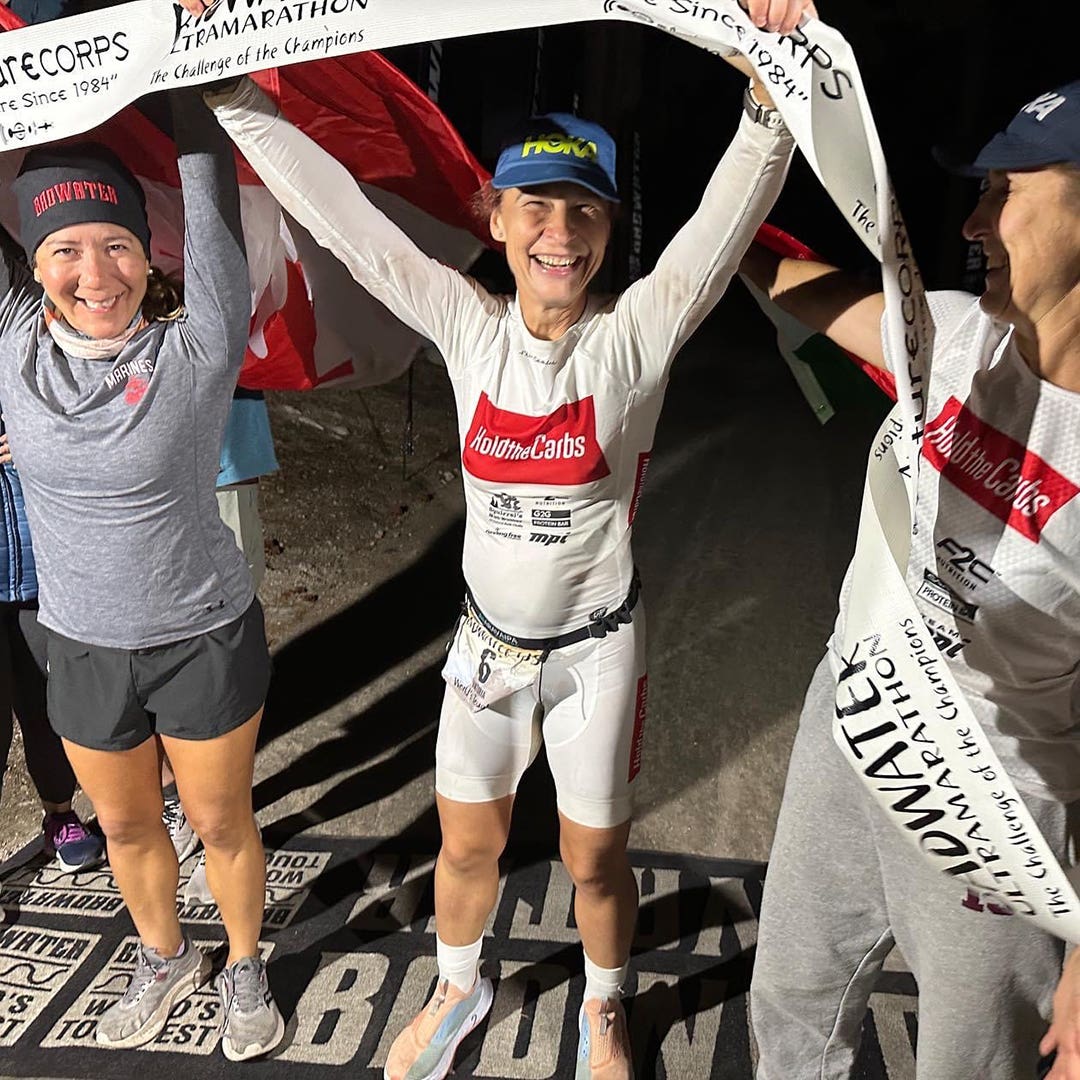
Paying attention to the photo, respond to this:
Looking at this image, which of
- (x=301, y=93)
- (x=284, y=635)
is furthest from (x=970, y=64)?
(x=301, y=93)

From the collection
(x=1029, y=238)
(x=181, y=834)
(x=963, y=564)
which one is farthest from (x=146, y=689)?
(x=1029, y=238)

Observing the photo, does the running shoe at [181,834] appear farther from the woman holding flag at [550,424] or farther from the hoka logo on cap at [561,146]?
the hoka logo on cap at [561,146]

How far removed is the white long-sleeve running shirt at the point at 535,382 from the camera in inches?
69.0

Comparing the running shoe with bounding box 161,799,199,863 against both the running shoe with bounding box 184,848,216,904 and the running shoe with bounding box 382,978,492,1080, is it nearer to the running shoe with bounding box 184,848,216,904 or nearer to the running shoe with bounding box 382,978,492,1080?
the running shoe with bounding box 184,848,216,904

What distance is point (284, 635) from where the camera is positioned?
4457 mm

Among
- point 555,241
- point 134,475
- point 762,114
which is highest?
point 762,114

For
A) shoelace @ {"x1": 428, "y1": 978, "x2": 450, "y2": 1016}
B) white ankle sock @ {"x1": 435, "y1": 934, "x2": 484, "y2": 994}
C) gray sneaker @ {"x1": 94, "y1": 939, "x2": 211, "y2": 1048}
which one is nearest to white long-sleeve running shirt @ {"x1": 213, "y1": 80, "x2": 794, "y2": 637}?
white ankle sock @ {"x1": 435, "y1": 934, "x2": 484, "y2": 994}

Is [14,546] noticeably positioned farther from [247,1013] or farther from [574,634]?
[574,634]

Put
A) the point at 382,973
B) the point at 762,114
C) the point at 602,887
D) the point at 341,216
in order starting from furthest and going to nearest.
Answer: the point at 382,973
the point at 602,887
the point at 341,216
the point at 762,114

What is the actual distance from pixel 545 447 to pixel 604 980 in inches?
50.1

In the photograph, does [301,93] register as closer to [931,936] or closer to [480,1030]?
[931,936]

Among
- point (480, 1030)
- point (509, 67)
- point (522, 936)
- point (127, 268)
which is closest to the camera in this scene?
point (127, 268)

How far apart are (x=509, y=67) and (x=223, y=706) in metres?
4.63

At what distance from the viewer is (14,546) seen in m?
2.38
